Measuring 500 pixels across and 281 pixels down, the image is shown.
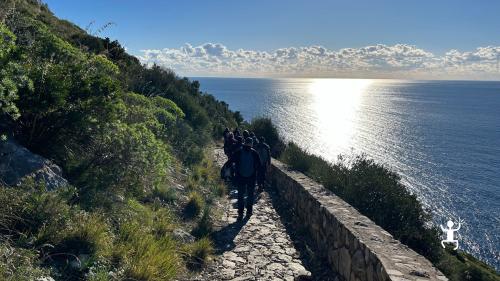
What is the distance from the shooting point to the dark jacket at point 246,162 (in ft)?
27.7

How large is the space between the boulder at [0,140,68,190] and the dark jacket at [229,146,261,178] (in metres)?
4.33

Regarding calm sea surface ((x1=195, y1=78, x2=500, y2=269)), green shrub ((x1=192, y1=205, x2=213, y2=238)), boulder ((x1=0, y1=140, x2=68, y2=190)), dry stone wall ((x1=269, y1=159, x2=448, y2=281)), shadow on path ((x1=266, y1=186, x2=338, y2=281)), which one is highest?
boulder ((x1=0, y1=140, x2=68, y2=190))

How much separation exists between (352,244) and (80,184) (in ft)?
13.1

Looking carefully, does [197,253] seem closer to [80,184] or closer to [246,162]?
[80,184]

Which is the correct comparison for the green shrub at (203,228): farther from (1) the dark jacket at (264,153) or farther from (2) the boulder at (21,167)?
(1) the dark jacket at (264,153)

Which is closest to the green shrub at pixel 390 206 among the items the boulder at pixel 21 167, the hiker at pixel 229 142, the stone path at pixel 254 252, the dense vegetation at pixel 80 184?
the stone path at pixel 254 252

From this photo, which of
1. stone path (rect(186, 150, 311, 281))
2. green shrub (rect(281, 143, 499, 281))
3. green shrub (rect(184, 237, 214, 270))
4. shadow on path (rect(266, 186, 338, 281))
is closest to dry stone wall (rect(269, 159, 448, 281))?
shadow on path (rect(266, 186, 338, 281))

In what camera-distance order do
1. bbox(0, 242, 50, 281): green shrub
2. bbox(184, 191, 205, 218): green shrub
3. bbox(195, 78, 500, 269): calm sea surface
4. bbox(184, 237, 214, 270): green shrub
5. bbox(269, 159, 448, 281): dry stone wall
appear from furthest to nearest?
bbox(195, 78, 500, 269): calm sea surface
bbox(184, 191, 205, 218): green shrub
bbox(184, 237, 214, 270): green shrub
bbox(269, 159, 448, 281): dry stone wall
bbox(0, 242, 50, 281): green shrub

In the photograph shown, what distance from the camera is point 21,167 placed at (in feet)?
14.4

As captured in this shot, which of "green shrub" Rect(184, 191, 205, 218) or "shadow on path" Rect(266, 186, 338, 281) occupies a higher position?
"green shrub" Rect(184, 191, 205, 218)

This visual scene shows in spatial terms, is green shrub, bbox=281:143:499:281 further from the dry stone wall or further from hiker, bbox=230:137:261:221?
hiker, bbox=230:137:261:221

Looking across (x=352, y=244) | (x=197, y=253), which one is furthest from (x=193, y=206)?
(x=352, y=244)

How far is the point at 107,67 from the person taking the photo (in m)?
6.97

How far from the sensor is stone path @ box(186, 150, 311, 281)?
5.69 m
